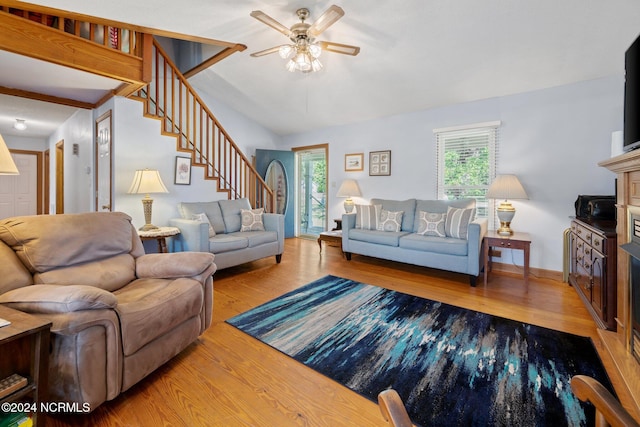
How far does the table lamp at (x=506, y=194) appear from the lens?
11.3 ft

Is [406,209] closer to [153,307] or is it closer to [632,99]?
[632,99]

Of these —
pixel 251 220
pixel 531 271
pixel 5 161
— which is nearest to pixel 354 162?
pixel 251 220

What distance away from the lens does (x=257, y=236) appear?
12.7 feet

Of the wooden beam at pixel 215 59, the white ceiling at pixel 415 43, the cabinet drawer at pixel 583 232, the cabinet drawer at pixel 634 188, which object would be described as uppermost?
the wooden beam at pixel 215 59

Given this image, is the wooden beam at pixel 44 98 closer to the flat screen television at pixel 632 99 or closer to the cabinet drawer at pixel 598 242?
the flat screen television at pixel 632 99

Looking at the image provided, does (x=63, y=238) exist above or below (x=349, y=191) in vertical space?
below

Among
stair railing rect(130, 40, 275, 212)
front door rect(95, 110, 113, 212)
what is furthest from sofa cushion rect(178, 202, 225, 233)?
front door rect(95, 110, 113, 212)

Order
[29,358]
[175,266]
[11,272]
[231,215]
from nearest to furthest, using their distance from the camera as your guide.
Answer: [29,358], [11,272], [175,266], [231,215]

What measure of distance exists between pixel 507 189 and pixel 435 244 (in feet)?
3.52

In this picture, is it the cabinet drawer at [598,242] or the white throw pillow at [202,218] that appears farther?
the white throw pillow at [202,218]

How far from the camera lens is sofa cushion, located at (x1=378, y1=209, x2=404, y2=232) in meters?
4.19

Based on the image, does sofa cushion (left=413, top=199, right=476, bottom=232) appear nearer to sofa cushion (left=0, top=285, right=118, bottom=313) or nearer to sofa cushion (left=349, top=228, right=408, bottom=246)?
sofa cushion (left=349, top=228, right=408, bottom=246)

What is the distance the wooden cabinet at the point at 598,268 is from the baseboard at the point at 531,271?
0.79 meters

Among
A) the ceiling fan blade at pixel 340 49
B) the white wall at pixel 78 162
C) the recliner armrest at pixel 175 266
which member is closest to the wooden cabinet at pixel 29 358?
the recliner armrest at pixel 175 266
